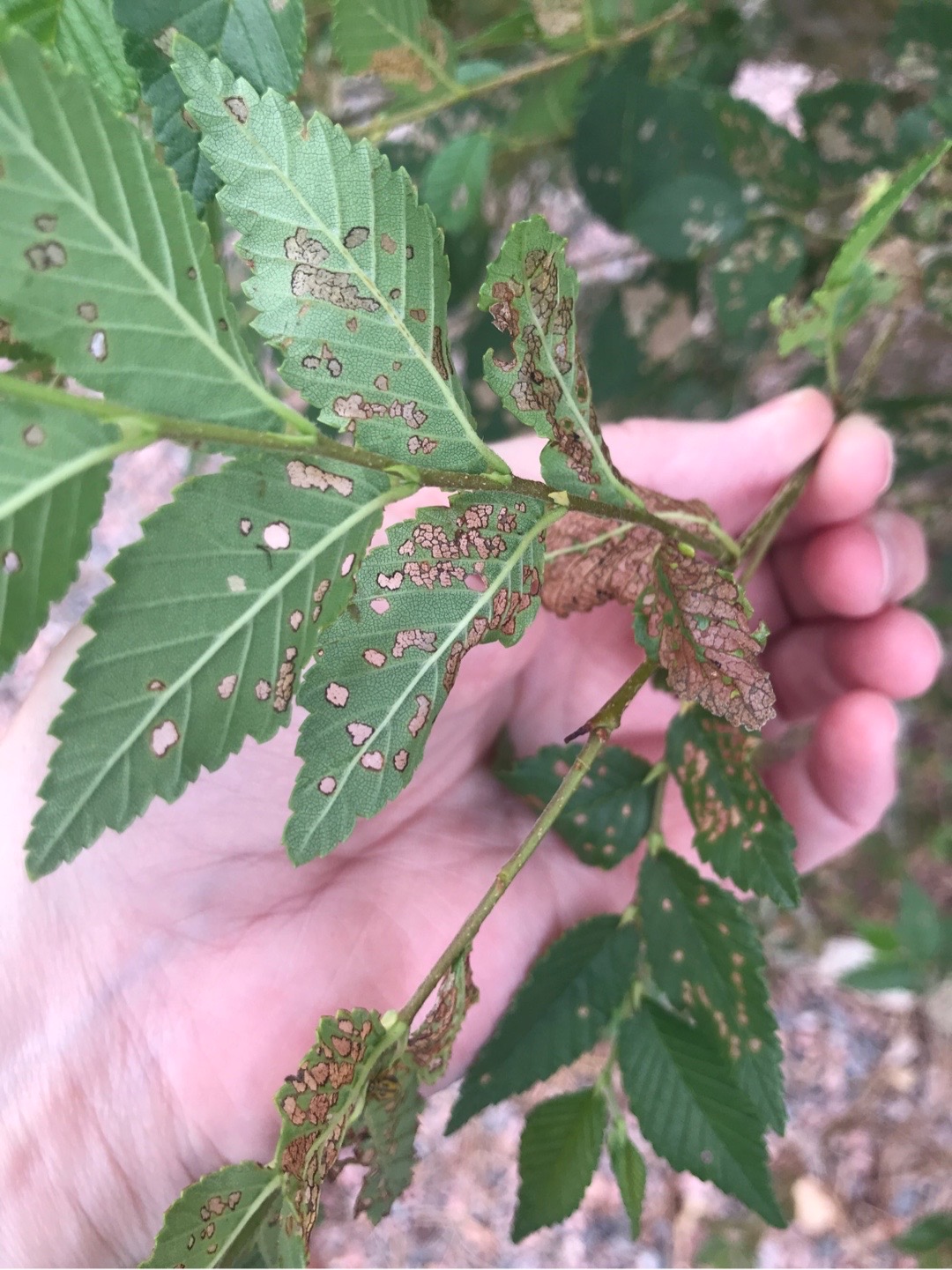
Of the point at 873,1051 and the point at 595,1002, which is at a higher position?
the point at 595,1002

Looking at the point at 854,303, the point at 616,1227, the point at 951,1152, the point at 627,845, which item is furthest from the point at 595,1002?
the point at 951,1152

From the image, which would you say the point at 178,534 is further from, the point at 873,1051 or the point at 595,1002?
the point at 873,1051

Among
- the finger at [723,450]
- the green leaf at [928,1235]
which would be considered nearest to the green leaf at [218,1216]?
the finger at [723,450]

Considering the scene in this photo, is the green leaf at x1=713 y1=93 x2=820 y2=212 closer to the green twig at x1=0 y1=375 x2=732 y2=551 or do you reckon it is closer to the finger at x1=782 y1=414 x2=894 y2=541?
the finger at x1=782 y1=414 x2=894 y2=541

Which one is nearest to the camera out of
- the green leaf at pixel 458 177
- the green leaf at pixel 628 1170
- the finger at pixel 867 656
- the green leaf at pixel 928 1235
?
the green leaf at pixel 628 1170

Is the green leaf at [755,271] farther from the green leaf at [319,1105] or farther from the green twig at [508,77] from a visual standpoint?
the green leaf at [319,1105]

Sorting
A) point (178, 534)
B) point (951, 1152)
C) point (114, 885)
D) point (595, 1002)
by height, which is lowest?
point (951, 1152)

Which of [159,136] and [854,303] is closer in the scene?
[159,136]

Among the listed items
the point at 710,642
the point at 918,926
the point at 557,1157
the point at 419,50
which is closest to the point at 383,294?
the point at 710,642
